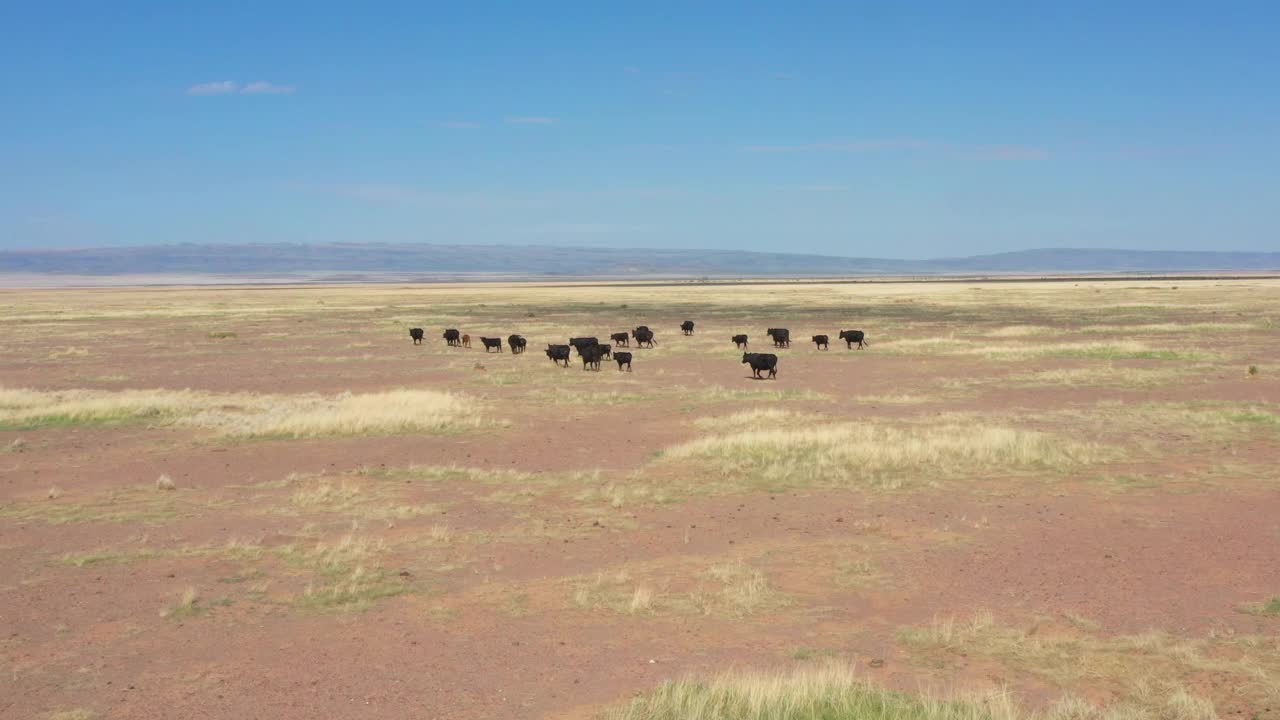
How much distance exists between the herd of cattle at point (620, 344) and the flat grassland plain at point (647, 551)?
2933 mm

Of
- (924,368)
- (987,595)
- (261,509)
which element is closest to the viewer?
(987,595)

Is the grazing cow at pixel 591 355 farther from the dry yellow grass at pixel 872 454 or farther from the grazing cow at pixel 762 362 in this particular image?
the dry yellow grass at pixel 872 454

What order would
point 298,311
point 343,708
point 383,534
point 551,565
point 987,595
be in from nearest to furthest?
point 343,708, point 987,595, point 551,565, point 383,534, point 298,311

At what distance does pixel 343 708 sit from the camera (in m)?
8.27

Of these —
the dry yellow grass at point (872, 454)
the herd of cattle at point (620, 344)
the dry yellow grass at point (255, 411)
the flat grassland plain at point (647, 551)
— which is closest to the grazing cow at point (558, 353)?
the herd of cattle at point (620, 344)

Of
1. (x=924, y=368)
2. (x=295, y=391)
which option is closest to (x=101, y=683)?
(x=295, y=391)

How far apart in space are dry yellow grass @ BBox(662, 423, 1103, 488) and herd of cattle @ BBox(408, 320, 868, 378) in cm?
1142

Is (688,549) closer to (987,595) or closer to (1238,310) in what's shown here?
(987,595)

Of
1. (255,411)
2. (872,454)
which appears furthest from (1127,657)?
(255,411)

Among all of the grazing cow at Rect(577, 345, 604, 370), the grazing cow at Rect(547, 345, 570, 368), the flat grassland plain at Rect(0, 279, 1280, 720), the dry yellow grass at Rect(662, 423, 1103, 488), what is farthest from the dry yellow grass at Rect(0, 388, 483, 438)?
the grazing cow at Rect(547, 345, 570, 368)

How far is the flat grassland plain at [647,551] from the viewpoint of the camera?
8.59 m

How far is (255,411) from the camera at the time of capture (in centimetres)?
2548

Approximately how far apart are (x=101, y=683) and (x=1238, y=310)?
78150 mm

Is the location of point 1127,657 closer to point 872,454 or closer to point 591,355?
point 872,454
